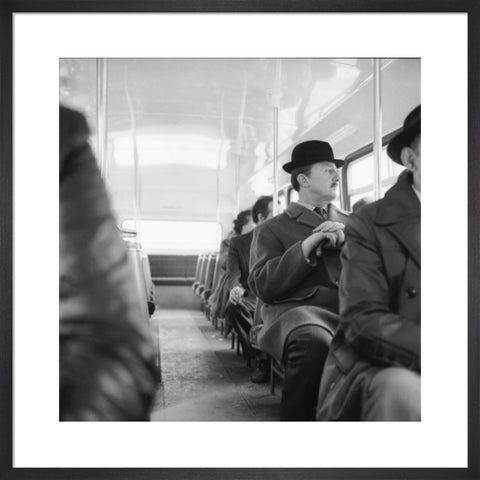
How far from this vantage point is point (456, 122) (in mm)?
1646

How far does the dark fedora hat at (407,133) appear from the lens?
5.40 feet

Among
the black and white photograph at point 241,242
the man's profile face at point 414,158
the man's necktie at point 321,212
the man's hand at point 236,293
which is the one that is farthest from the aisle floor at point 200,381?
the man's profile face at point 414,158

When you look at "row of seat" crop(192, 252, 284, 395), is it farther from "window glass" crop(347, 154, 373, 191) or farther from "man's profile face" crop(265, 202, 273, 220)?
"window glass" crop(347, 154, 373, 191)

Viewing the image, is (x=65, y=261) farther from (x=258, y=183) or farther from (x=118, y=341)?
(x=258, y=183)

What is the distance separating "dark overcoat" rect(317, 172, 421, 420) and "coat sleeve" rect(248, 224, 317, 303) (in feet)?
0.49

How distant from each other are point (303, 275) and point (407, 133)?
58cm

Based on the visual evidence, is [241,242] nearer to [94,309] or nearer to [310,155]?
[310,155]

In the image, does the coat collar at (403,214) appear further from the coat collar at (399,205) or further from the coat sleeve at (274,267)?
the coat sleeve at (274,267)

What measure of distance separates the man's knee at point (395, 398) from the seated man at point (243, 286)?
14.1 inches

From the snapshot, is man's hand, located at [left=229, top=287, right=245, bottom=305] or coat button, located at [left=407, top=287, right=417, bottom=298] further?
man's hand, located at [left=229, top=287, right=245, bottom=305]

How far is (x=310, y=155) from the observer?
1.69m

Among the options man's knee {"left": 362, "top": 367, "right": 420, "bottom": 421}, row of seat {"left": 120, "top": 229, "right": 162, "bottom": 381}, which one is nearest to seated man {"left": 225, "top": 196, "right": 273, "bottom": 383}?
row of seat {"left": 120, "top": 229, "right": 162, "bottom": 381}

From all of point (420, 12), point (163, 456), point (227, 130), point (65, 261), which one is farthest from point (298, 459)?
point (420, 12)

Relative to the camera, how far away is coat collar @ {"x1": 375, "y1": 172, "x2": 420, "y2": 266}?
163 cm
